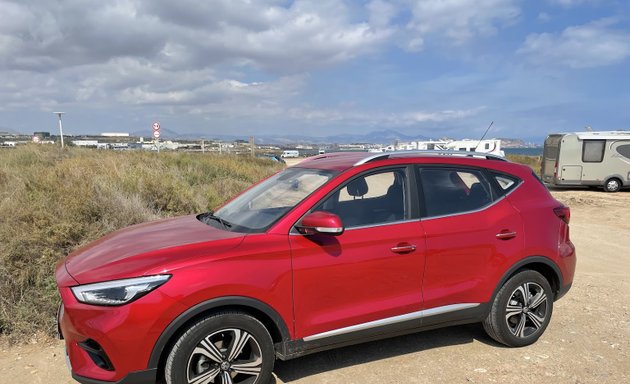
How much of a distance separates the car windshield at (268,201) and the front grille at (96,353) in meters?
1.20

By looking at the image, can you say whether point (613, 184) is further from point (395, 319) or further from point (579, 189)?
point (395, 319)

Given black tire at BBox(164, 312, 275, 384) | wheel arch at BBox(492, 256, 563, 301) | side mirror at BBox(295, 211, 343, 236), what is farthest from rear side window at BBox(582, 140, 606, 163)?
black tire at BBox(164, 312, 275, 384)

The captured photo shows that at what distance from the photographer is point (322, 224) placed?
3016 mm

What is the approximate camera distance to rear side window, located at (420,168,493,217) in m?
3.74

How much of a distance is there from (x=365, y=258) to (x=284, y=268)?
2.13 ft

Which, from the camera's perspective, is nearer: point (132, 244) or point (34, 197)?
point (132, 244)

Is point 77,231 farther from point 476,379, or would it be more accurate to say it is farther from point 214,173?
point 214,173

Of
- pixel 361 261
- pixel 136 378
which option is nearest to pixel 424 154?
pixel 361 261

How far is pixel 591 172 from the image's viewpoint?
63.7 feet

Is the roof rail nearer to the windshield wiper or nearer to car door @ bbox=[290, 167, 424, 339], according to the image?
car door @ bbox=[290, 167, 424, 339]

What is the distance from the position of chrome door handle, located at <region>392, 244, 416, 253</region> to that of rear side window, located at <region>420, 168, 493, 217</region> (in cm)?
34

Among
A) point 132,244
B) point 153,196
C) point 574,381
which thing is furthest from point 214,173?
point 574,381

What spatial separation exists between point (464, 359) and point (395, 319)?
2.97 ft

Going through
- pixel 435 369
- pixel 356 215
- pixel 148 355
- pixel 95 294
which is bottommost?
pixel 435 369
